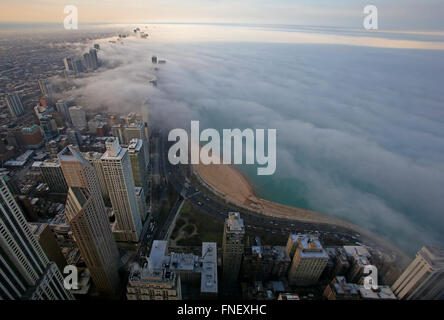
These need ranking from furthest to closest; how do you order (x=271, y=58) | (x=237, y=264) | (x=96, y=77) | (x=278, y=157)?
(x=271, y=58)
(x=96, y=77)
(x=278, y=157)
(x=237, y=264)

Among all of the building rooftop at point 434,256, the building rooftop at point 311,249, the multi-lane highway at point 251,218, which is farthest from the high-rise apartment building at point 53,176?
the building rooftop at point 434,256

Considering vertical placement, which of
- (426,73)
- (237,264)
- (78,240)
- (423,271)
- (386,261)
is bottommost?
(386,261)

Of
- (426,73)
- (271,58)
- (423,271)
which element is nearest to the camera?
(423,271)

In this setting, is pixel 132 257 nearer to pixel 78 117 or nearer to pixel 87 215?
pixel 87 215

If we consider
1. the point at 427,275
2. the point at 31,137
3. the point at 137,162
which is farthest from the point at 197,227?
the point at 31,137

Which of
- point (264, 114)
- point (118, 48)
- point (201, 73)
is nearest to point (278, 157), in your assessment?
point (264, 114)

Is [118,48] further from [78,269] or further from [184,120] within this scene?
[78,269]

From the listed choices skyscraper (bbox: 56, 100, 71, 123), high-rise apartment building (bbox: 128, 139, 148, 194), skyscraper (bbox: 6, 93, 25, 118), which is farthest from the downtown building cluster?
skyscraper (bbox: 6, 93, 25, 118)

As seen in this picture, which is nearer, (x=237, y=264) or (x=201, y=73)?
(x=237, y=264)

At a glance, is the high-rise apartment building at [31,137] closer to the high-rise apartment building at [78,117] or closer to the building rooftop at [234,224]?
the high-rise apartment building at [78,117]
